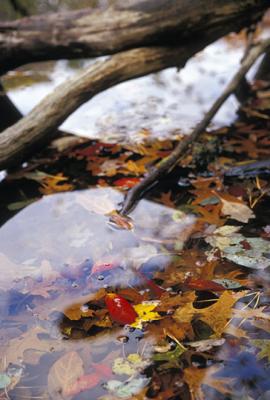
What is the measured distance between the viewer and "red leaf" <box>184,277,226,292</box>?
6.10ft

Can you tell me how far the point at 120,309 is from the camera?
1791 millimetres

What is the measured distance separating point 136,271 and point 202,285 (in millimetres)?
356

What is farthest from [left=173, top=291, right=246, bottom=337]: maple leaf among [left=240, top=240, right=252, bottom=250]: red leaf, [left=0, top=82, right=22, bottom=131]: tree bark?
[left=0, top=82, right=22, bottom=131]: tree bark

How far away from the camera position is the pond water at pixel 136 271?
4.99ft

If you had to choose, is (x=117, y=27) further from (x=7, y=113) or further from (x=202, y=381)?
(x=202, y=381)

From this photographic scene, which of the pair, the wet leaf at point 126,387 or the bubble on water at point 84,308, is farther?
the bubble on water at point 84,308

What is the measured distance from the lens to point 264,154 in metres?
3.09

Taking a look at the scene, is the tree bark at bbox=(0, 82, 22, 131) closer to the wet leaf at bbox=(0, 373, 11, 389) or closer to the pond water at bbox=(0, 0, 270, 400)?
the pond water at bbox=(0, 0, 270, 400)

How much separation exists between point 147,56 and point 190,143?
90cm

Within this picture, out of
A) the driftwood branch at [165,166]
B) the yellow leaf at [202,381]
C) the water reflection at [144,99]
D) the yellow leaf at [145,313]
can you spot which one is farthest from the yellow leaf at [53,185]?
the yellow leaf at [202,381]

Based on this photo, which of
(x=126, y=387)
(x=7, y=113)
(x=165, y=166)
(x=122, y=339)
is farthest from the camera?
(x=7, y=113)

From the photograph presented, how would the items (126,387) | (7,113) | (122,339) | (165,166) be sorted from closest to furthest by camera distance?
(126,387) → (122,339) → (165,166) → (7,113)

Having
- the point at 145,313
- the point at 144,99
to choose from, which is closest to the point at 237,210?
the point at 145,313

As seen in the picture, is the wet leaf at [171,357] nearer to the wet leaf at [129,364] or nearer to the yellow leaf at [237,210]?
the wet leaf at [129,364]
